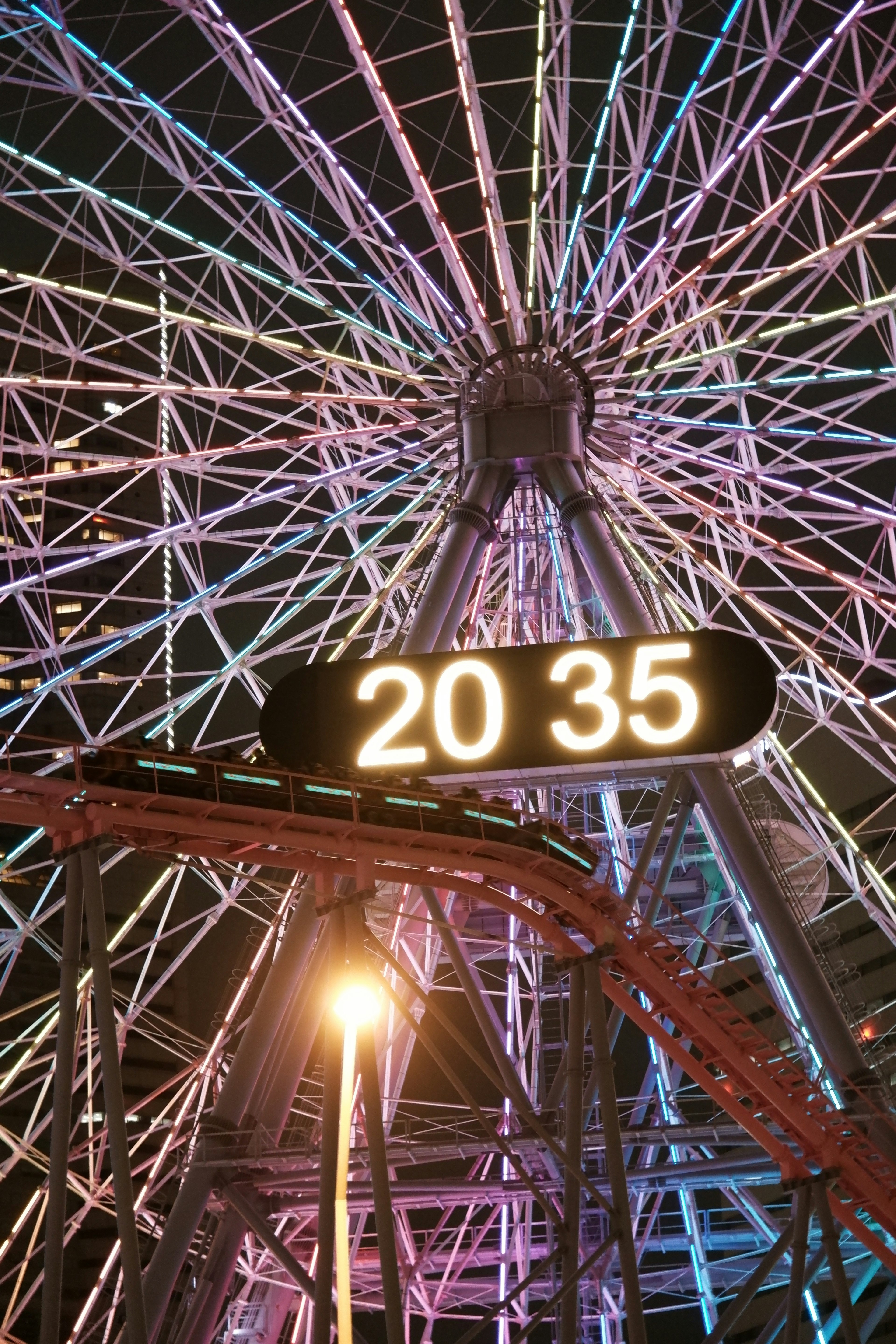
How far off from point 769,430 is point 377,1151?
14.4 metres

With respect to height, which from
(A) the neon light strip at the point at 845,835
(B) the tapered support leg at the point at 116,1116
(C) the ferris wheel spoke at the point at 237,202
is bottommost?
(B) the tapered support leg at the point at 116,1116

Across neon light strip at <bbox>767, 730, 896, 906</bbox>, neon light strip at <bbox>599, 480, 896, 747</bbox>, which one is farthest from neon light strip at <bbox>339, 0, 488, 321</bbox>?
neon light strip at <bbox>767, 730, 896, 906</bbox>

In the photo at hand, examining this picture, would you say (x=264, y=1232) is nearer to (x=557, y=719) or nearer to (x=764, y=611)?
(x=557, y=719)

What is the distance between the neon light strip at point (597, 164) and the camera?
27125 mm

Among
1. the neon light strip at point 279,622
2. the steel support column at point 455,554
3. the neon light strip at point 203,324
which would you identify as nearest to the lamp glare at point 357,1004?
the steel support column at point 455,554

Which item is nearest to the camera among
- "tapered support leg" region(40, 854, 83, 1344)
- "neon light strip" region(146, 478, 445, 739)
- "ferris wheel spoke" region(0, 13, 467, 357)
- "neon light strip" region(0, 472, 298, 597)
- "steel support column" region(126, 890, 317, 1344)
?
"tapered support leg" region(40, 854, 83, 1344)

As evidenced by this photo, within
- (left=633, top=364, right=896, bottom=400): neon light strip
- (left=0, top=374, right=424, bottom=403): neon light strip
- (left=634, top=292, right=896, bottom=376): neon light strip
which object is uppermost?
(left=634, top=292, right=896, bottom=376): neon light strip

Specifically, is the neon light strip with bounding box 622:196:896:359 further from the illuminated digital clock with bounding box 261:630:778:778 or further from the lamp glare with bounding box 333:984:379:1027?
the lamp glare with bounding box 333:984:379:1027

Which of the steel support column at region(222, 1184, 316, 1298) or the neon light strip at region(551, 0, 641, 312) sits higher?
the neon light strip at region(551, 0, 641, 312)

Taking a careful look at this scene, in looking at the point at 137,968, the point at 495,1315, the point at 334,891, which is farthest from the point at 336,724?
the point at 137,968

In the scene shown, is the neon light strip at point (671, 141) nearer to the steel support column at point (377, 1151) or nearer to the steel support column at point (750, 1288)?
the steel support column at point (377, 1151)

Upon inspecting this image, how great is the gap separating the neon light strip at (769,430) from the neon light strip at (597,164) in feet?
7.74

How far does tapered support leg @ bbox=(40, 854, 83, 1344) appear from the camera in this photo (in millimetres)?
17609

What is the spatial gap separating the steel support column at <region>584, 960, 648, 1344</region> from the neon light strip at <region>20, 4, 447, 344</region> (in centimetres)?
1180
